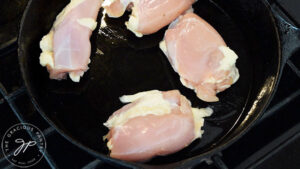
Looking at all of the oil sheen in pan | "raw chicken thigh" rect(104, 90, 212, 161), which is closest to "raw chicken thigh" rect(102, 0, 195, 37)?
the oil sheen in pan

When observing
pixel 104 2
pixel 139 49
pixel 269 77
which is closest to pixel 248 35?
pixel 269 77

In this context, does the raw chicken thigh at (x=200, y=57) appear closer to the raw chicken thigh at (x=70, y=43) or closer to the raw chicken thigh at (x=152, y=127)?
the raw chicken thigh at (x=152, y=127)

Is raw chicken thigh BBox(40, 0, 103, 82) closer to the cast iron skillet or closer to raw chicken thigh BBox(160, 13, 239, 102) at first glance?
the cast iron skillet

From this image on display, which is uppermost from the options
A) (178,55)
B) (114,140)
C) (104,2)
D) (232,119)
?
(104,2)

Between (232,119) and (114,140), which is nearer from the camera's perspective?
(114,140)

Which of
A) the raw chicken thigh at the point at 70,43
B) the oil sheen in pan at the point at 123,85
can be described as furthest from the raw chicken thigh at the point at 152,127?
the raw chicken thigh at the point at 70,43

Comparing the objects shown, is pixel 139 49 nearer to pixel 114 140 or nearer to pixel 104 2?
pixel 104 2
